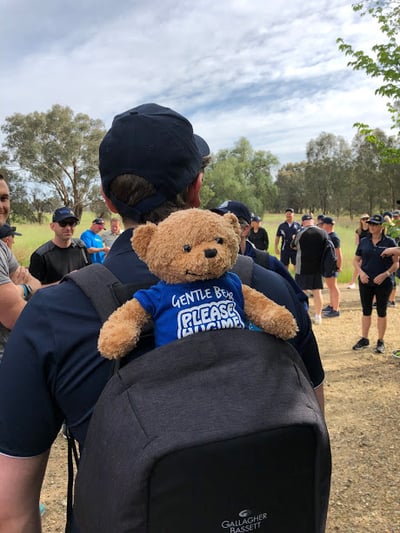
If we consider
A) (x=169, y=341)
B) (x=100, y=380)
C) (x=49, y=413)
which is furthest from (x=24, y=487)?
(x=169, y=341)

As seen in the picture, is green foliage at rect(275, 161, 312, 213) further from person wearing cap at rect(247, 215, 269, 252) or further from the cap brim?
the cap brim

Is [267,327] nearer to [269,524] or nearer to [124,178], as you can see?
[269,524]

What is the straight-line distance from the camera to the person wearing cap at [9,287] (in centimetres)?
267

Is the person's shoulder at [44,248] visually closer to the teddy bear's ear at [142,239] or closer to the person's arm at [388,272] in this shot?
the teddy bear's ear at [142,239]

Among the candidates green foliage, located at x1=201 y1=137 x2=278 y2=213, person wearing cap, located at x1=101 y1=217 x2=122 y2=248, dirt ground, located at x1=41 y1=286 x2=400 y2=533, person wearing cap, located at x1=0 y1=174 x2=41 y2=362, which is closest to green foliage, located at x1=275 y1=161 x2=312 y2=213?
green foliage, located at x1=201 y1=137 x2=278 y2=213

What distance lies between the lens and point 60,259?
5.29 m

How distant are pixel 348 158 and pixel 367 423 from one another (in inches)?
2214

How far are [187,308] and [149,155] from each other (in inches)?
16.8

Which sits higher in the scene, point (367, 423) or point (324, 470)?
point (324, 470)

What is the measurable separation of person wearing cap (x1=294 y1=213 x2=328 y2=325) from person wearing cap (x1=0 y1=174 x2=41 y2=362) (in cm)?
623

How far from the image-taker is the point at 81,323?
1.02 m

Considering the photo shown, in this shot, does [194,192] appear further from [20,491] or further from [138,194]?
[20,491]

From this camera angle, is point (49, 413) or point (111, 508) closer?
point (111, 508)

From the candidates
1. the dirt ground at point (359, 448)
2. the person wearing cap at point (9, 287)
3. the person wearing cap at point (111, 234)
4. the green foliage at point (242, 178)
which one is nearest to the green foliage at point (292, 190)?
the green foliage at point (242, 178)
